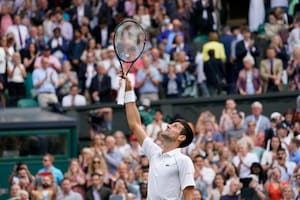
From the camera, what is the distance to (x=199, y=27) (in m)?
28.6

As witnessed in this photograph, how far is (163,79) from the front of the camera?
1032 inches

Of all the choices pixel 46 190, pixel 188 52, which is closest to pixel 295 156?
pixel 46 190

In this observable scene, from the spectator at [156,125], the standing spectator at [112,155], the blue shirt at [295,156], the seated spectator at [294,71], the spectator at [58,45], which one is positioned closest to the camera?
the blue shirt at [295,156]

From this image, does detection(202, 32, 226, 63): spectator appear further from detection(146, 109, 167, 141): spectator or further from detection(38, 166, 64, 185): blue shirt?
detection(38, 166, 64, 185): blue shirt

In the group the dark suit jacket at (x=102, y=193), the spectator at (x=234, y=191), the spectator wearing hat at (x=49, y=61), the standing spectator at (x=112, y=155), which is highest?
the spectator wearing hat at (x=49, y=61)

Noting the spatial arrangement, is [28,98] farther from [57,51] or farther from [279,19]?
[279,19]

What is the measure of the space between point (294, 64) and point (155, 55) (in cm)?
258

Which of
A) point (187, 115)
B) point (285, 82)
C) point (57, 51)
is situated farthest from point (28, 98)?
point (285, 82)

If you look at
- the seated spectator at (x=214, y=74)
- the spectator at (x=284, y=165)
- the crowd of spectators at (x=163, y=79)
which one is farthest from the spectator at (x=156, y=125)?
the spectator at (x=284, y=165)

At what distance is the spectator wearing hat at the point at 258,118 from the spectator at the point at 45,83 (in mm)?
3880

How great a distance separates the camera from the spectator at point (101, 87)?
26078 mm

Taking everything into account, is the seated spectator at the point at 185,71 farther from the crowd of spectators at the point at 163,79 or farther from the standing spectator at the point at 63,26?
the standing spectator at the point at 63,26

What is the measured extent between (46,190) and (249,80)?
19.0 ft

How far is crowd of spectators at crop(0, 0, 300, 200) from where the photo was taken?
846 inches
